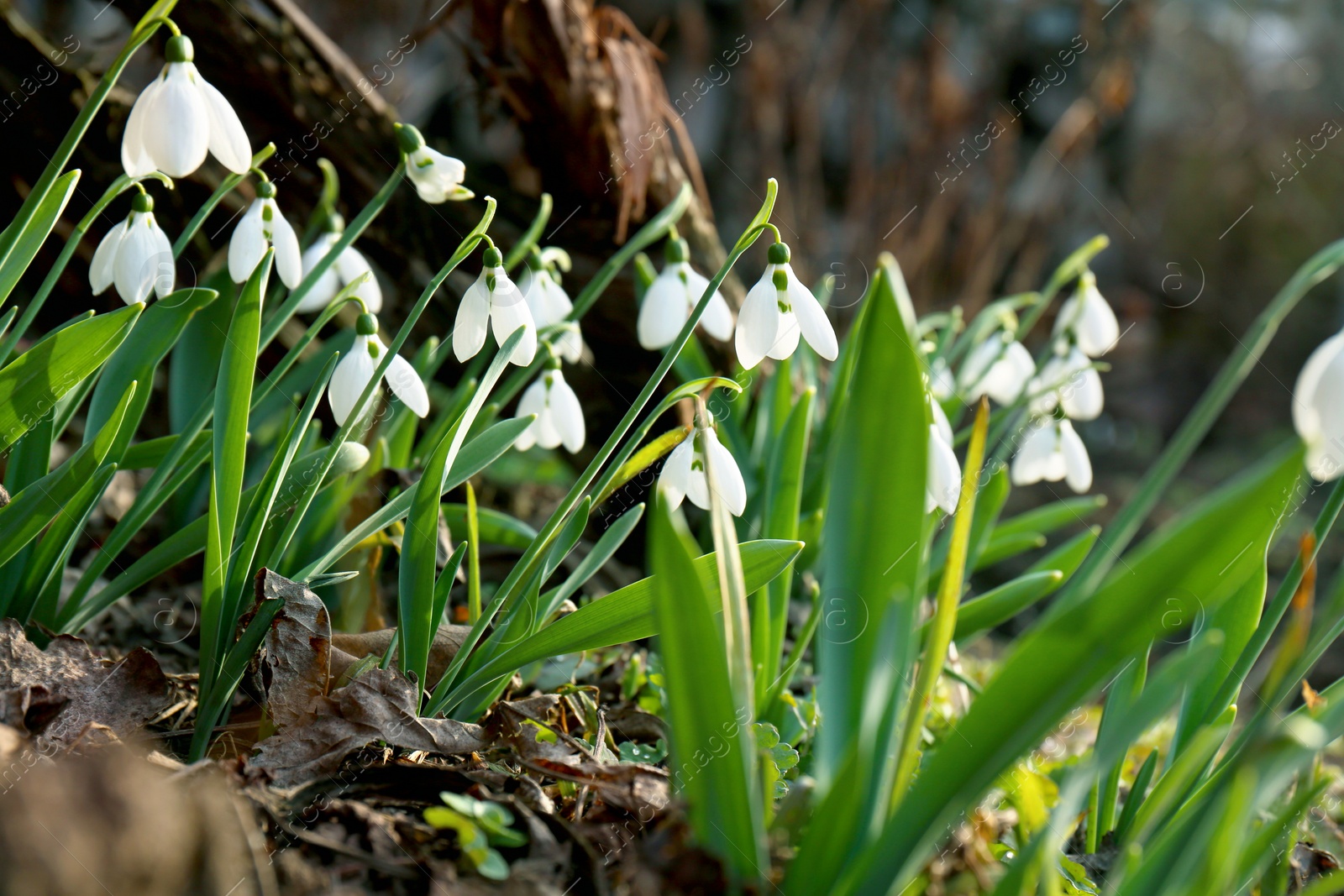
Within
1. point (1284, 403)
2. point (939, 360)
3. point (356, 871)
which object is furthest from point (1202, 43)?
point (356, 871)

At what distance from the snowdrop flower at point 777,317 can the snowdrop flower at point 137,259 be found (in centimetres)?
70

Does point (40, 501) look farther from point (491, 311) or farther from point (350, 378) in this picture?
point (491, 311)

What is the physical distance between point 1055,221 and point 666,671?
5.15m

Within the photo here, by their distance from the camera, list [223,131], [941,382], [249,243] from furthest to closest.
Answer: [941,382] → [249,243] → [223,131]

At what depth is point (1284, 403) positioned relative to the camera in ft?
19.6

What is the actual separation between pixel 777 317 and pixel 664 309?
406 mm

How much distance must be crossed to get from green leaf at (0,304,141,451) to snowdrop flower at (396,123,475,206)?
1.13 feet

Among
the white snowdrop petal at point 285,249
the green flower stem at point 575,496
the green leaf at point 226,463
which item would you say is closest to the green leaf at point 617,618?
the green flower stem at point 575,496

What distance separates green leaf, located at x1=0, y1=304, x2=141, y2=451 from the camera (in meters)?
0.96

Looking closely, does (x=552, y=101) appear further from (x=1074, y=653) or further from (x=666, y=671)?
(x=1074, y=653)

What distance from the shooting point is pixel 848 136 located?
5645mm

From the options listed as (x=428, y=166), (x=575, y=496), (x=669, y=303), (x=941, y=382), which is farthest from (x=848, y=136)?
(x=575, y=496)

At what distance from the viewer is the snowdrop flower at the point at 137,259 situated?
42.1 inches

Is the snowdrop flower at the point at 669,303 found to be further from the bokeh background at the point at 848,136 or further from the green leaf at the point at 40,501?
the green leaf at the point at 40,501
